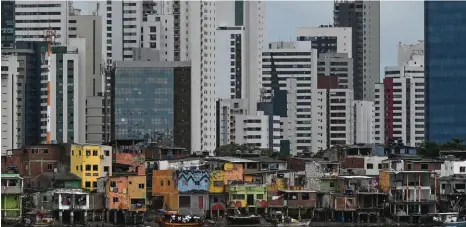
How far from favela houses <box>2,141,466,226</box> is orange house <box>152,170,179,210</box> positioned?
35 mm

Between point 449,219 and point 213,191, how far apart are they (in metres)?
8.05

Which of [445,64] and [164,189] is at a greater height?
[445,64]

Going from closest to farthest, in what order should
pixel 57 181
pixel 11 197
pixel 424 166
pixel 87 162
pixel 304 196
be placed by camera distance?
pixel 11 197
pixel 304 196
pixel 57 181
pixel 87 162
pixel 424 166

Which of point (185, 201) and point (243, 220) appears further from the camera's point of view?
point (185, 201)

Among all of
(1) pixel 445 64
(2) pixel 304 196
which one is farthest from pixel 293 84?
(2) pixel 304 196

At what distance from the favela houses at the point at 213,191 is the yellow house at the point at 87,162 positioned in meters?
0.04

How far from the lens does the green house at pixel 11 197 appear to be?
40438 mm

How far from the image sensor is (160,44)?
90125 millimetres

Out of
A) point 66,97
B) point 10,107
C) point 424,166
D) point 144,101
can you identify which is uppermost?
point 66,97

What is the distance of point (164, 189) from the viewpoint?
146 feet

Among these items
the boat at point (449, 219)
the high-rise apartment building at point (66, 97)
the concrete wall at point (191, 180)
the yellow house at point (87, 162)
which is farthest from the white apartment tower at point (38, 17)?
the boat at point (449, 219)

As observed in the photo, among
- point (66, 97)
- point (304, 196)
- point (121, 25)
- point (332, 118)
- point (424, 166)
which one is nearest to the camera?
point (304, 196)

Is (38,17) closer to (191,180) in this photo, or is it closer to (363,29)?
(363,29)

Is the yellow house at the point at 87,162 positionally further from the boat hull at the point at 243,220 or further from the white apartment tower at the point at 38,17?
the white apartment tower at the point at 38,17
